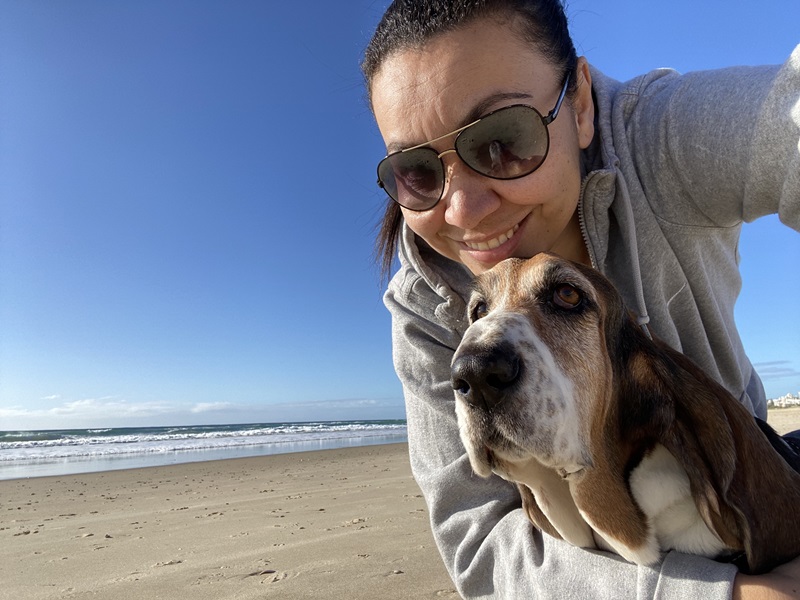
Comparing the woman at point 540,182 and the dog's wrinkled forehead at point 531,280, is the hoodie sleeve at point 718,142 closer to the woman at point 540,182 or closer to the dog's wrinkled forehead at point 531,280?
the woman at point 540,182

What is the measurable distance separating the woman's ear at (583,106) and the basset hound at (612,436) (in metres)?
0.87

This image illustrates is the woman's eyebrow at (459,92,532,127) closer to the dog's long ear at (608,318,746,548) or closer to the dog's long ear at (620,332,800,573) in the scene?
the dog's long ear at (608,318,746,548)

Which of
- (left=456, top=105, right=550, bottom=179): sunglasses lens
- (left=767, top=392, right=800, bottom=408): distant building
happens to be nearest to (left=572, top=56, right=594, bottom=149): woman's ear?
(left=456, top=105, right=550, bottom=179): sunglasses lens

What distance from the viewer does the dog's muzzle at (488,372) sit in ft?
5.91

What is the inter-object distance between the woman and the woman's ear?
11 mm

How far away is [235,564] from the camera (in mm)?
5039

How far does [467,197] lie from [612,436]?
1.19m

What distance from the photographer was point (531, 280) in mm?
2287

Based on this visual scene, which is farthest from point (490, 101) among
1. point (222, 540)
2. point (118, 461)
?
point (118, 461)

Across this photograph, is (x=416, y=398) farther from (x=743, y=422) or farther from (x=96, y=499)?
(x=96, y=499)

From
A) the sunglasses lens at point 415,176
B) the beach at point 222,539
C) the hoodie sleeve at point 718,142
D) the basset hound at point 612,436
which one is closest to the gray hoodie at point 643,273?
the hoodie sleeve at point 718,142

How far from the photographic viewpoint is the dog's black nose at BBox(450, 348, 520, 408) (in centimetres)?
180

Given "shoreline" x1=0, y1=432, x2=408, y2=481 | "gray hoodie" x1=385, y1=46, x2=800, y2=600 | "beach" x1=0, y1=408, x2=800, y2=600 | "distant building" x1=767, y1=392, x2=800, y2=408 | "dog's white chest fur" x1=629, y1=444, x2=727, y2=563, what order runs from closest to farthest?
1. "dog's white chest fur" x1=629, y1=444, x2=727, y2=563
2. "gray hoodie" x1=385, y1=46, x2=800, y2=600
3. "beach" x1=0, y1=408, x2=800, y2=600
4. "shoreline" x1=0, y1=432, x2=408, y2=481
5. "distant building" x1=767, y1=392, x2=800, y2=408

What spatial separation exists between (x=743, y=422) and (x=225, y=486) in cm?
1078
